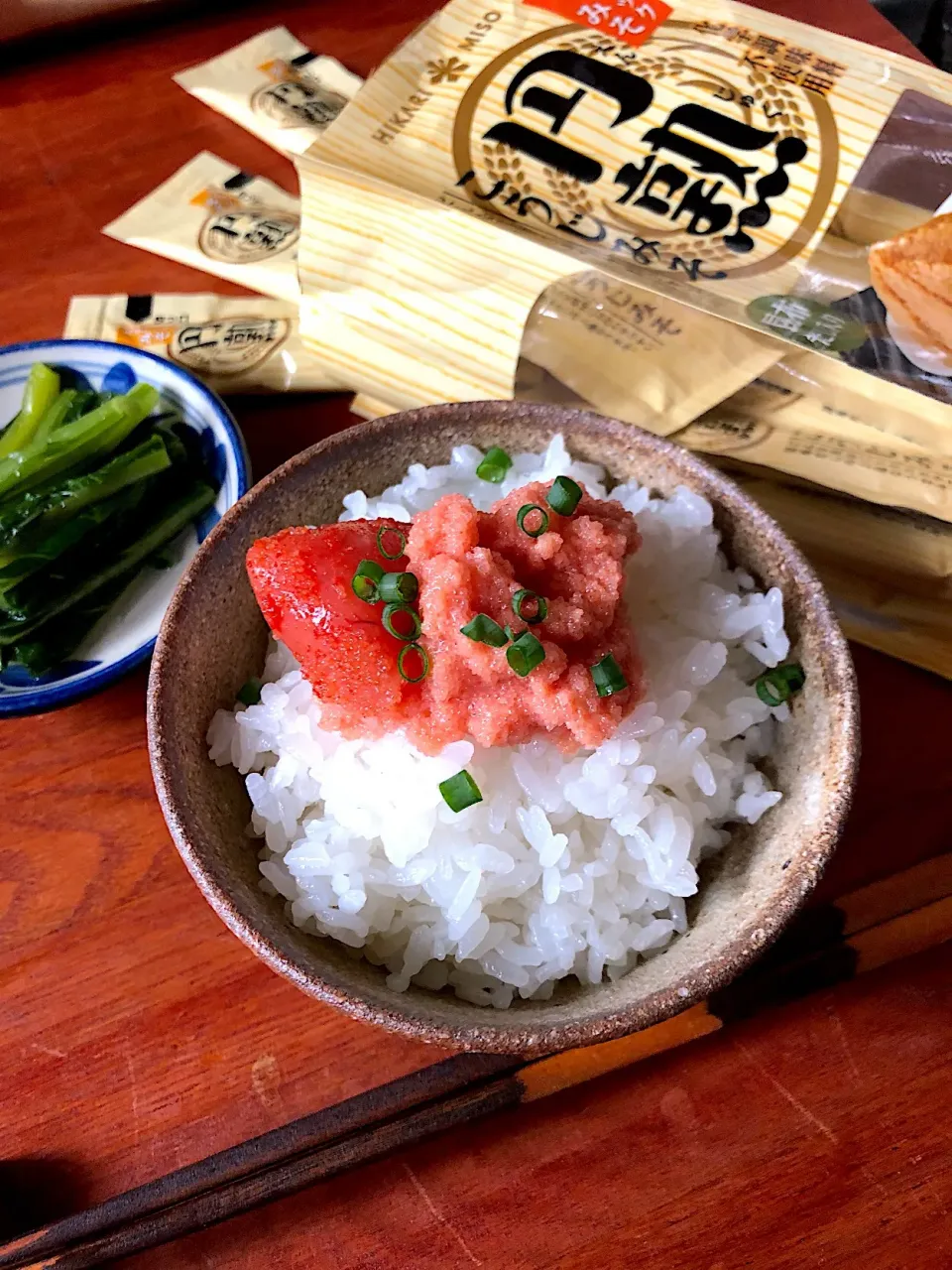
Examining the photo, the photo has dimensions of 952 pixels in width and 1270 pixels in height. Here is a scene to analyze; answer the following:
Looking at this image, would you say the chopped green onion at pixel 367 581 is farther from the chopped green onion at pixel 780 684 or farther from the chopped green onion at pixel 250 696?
the chopped green onion at pixel 780 684

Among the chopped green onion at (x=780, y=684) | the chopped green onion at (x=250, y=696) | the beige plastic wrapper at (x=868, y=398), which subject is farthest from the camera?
the beige plastic wrapper at (x=868, y=398)

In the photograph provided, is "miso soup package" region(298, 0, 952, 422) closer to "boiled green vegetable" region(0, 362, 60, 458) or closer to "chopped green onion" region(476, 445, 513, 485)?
"chopped green onion" region(476, 445, 513, 485)

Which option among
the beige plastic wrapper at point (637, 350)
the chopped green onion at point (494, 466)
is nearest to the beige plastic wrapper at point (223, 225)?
the beige plastic wrapper at point (637, 350)

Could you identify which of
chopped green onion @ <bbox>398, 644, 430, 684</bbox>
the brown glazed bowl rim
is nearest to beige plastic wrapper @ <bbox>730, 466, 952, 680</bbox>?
the brown glazed bowl rim

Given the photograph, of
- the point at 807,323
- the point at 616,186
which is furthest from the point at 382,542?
the point at 616,186

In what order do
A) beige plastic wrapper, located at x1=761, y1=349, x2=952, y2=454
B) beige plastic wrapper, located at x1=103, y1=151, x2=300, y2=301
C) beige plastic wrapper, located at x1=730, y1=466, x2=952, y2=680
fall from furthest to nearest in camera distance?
beige plastic wrapper, located at x1=103, y1=151, x2=300, y2=301, beige plastic wrapper, located at x1=730, y1=466, x2=952, y2=680, beige plastic wrapper, located at x1=761, y1=349, x2=952, y2=454
